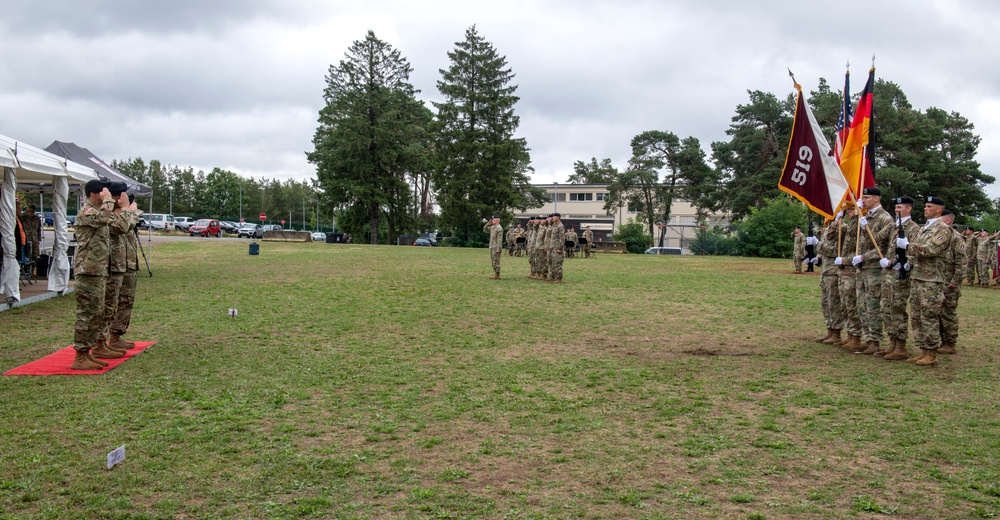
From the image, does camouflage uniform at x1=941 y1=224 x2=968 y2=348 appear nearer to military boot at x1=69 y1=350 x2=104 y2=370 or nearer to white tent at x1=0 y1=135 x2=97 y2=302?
military boot at x1=69 y1=350 x2=104 y2=370

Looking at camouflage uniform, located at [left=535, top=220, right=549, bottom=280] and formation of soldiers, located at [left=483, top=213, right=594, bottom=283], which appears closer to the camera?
formation of soldiers, located at [left=483, top=213, right=594, bottom=283]

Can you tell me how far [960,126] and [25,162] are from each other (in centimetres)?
6361

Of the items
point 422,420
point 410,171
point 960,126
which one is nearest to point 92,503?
point 422,420

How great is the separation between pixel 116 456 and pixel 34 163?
10110 millimetres

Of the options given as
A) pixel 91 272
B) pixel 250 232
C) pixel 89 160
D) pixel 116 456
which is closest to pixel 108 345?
pixel 91 272

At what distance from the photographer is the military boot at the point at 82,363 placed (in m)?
7.70

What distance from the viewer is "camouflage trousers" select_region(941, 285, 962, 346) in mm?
9727

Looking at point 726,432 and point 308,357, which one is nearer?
point 726,432

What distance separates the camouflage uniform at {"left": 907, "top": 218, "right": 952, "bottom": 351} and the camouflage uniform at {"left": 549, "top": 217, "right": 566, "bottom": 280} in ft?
42.2

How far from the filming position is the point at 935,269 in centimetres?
862

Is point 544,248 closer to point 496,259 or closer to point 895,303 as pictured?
point 496,259

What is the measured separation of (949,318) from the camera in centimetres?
978

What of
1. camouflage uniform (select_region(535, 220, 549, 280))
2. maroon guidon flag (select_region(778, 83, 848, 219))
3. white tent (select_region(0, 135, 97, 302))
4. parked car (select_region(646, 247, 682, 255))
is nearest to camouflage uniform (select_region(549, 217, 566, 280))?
camouflage uniform (select_region(535, 220, 549, 280))

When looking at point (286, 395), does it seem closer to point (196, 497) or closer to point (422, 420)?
point (422, 420)
